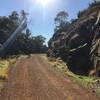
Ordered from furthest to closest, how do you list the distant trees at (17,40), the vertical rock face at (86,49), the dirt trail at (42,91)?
1. the distant trees at (17,40)
2. the vertical rock face at (86,49)
3. the dirt trail at (42,91)

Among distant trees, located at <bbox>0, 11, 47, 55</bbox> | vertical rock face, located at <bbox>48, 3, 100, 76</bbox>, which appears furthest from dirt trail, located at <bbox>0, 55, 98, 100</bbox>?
distant trees, located at <bbox>0, 11, 47, 55</bbox>

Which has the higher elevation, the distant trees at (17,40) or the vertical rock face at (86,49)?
the distant trees at (17,40)

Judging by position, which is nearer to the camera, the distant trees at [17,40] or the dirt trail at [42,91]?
the dirt trail at [42,91]

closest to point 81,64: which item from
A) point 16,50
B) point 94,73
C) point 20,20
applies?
point 94,73

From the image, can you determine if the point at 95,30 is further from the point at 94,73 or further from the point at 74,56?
the point at 94,73

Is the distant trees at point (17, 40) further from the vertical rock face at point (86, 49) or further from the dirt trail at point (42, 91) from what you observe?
the dirt trail at point (42, 91)

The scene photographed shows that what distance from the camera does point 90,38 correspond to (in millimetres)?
45562

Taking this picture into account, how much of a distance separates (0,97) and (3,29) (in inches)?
2755

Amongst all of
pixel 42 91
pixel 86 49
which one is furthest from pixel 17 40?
pixel 42 91

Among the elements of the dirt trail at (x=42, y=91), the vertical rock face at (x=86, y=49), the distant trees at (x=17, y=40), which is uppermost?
the distant trees at (x=17, y=40)

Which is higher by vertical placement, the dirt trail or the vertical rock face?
the vertical rock face

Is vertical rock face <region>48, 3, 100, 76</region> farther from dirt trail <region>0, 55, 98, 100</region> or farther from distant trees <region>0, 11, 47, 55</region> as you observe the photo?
distant trees <region>0, 11, 47, 55</region>

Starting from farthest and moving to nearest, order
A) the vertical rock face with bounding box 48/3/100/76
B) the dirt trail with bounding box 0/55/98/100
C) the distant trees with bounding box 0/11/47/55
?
1. the distant trees with bounding box 0/11/47/55
2. the vertical rock face with bounding box 48/3/100/76
3. the dirt trail with bounding box 0/55/98/100

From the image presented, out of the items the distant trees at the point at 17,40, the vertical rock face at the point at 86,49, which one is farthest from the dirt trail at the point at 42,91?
the distant trees at the point at 17,40
